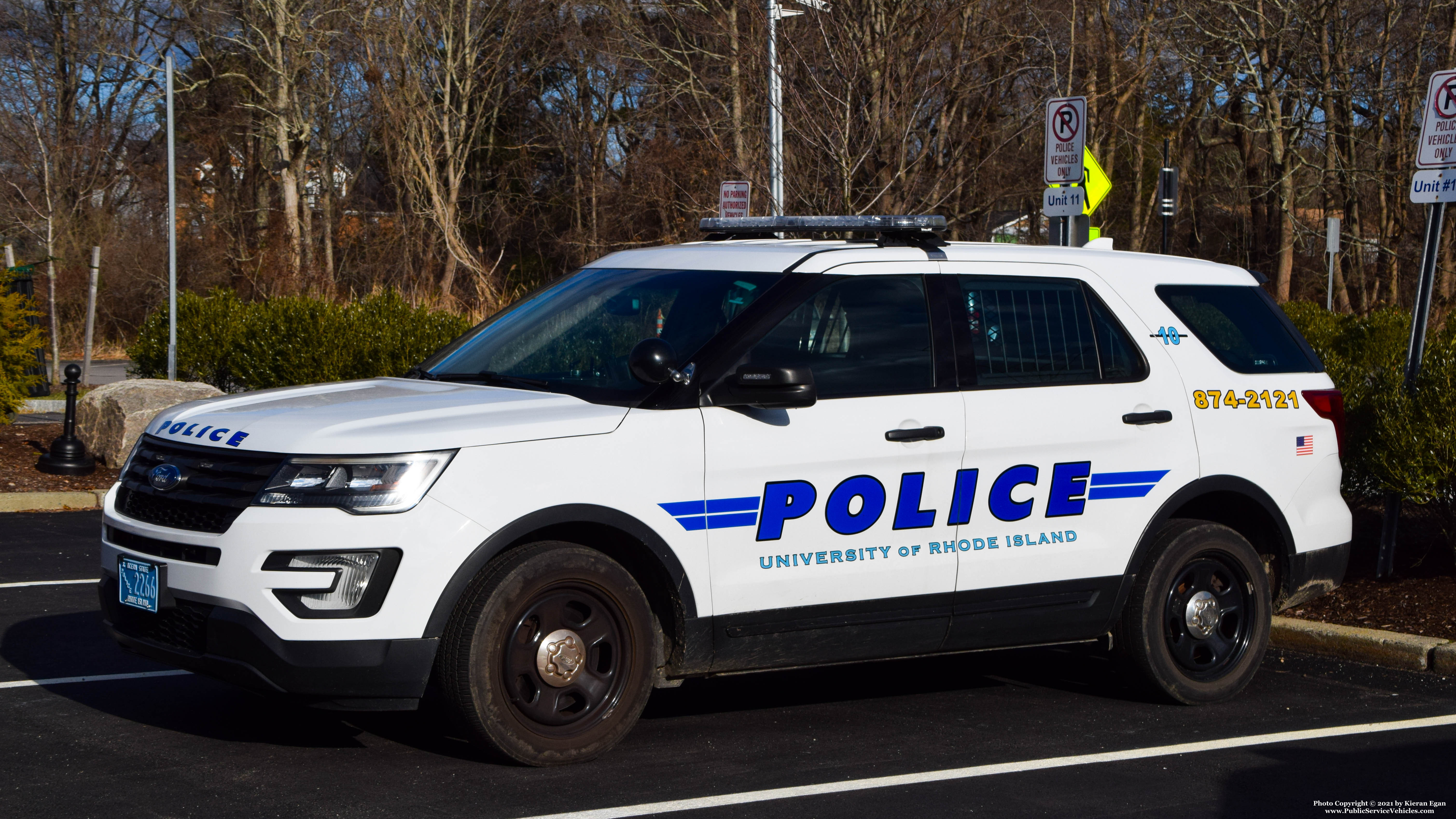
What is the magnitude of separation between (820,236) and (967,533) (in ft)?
7.86

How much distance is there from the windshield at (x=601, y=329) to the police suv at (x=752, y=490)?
0.05 feet

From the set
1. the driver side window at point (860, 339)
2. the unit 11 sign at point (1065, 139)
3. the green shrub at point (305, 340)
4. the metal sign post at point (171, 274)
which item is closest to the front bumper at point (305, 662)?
the driver side window at point (860, 339)

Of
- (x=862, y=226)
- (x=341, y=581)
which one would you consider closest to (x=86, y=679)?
(x=341, y=581)

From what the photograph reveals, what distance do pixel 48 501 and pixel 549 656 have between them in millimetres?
8436

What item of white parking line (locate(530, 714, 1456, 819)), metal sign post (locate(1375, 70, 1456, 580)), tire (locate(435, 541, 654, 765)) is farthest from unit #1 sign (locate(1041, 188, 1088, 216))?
tire (locate(435, 541, 654, 765))

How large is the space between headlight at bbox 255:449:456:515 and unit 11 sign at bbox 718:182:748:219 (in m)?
10.2

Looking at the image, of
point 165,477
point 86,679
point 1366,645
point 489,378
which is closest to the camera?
point 165,477

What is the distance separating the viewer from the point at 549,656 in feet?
17.0

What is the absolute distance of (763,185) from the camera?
17.2 metres

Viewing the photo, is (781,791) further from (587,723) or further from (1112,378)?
(1112,378)

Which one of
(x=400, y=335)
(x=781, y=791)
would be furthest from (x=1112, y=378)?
(x=400, y=335)

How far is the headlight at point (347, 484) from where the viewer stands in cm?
486

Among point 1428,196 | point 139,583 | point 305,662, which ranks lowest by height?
point 305,662

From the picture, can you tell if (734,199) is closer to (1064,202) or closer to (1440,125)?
(1064,202)
